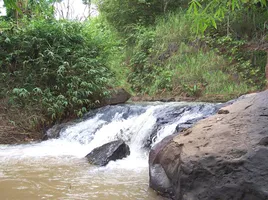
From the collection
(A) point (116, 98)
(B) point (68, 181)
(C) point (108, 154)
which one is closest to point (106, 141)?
(C) point (108, 154)

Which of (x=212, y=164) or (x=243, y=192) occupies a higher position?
(x=212, y=164)

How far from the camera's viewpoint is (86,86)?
7754mm

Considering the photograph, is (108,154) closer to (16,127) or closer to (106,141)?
(106,141)

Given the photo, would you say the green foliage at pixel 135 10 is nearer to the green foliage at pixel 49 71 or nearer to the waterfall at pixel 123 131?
the green foliage at pixel 49 71

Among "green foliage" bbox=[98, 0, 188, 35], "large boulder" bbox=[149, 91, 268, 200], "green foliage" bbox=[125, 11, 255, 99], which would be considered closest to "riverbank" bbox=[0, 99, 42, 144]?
"large boulder" bbox=[149, 91, 268, 200]

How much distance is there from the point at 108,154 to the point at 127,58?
8618 mm

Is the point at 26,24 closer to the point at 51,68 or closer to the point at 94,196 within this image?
the point at 51,68

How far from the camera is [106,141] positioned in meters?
6.36

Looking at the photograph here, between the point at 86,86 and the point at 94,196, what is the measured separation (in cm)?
477

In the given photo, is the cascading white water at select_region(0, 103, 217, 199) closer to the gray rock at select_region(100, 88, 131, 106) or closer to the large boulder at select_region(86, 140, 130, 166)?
the large boulder at select_region(86, 140, 130, 166)

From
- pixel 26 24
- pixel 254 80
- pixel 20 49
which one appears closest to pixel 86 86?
pixel 20 49

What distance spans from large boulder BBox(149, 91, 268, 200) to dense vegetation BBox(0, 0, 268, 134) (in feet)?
7.84

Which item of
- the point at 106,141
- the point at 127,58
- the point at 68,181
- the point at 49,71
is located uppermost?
the point at 127,58

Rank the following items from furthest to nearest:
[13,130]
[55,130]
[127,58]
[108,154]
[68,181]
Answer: [127,58] → [55,130] → [13,130] → [108,154] → [68,181]
